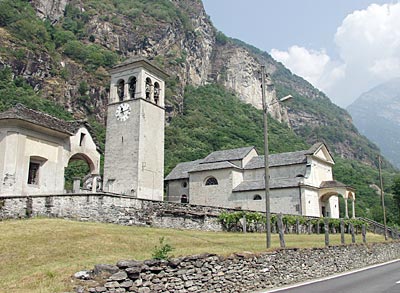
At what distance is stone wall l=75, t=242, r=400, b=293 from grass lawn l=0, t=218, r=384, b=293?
27.1 inches

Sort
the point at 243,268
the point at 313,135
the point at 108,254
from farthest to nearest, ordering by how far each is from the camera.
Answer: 1. the point at 313,135
2. the point at 108,254
3. the point at 243,268

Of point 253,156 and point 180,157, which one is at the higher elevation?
point 180,157

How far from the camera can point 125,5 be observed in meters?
144

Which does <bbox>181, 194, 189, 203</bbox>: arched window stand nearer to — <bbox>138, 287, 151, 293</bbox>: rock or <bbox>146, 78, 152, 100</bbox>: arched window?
<bbox>146, 78, 152, 100</bbox>: arched window

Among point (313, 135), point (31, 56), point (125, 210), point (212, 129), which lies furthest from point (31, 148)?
point (313, 135)

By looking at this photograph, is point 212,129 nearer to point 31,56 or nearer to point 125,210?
point 31,56

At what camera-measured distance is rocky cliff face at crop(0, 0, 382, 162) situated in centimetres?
9506

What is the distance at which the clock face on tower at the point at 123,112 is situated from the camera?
39531 mm

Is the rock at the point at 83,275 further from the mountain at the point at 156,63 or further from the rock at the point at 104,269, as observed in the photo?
the mountain at the point at 156,63

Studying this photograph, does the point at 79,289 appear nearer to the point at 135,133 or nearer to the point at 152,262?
the point at 152,262

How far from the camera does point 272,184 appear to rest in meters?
47.2

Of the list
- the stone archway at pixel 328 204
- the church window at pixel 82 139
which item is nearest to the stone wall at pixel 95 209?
the church window at pixel 82 139

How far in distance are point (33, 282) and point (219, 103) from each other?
435 feet

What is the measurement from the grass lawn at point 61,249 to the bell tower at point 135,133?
15326mm
